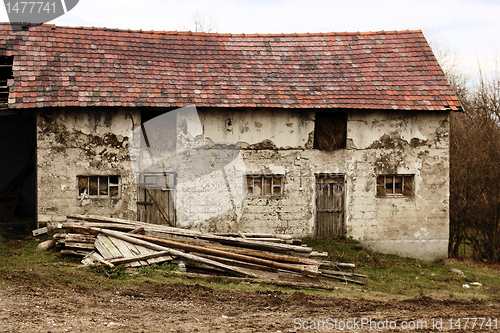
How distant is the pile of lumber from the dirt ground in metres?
1.00

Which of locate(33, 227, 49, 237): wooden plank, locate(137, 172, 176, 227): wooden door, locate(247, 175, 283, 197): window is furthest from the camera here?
locate(247, 175, 283, 197): window

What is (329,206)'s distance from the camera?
13.4 meters

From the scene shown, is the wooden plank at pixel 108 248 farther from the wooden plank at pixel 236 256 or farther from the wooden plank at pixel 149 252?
the wooden plank at pixel 236 256

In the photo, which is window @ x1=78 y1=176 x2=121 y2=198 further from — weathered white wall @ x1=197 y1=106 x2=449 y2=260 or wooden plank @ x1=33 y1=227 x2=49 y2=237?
weathered white wall @ x1=197 y1=106 x2=449 y2=260

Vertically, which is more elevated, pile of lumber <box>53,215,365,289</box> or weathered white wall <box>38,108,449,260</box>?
weathered white wall <box>38,108,449,260</box>

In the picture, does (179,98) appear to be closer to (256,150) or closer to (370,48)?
(256,150)

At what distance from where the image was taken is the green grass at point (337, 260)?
344 inches

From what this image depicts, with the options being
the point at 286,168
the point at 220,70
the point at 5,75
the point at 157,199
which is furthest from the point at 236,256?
the point at 5,75

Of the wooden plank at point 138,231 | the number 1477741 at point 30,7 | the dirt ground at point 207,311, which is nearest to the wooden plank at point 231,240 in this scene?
the wooden plank at point 138,231

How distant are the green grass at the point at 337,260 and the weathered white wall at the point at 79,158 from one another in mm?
1218

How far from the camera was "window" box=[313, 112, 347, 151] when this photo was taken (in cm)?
1340

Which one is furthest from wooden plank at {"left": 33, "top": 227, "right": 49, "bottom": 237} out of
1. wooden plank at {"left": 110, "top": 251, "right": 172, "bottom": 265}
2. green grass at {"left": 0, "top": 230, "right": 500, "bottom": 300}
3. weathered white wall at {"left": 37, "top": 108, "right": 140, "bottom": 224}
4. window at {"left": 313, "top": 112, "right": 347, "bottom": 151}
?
window at {"left": 313, "top": 112, "right": 347, "bottom": 151}

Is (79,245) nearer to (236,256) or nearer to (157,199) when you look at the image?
(157,199)

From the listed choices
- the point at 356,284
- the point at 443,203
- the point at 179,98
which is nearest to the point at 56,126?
the point at 179,98
